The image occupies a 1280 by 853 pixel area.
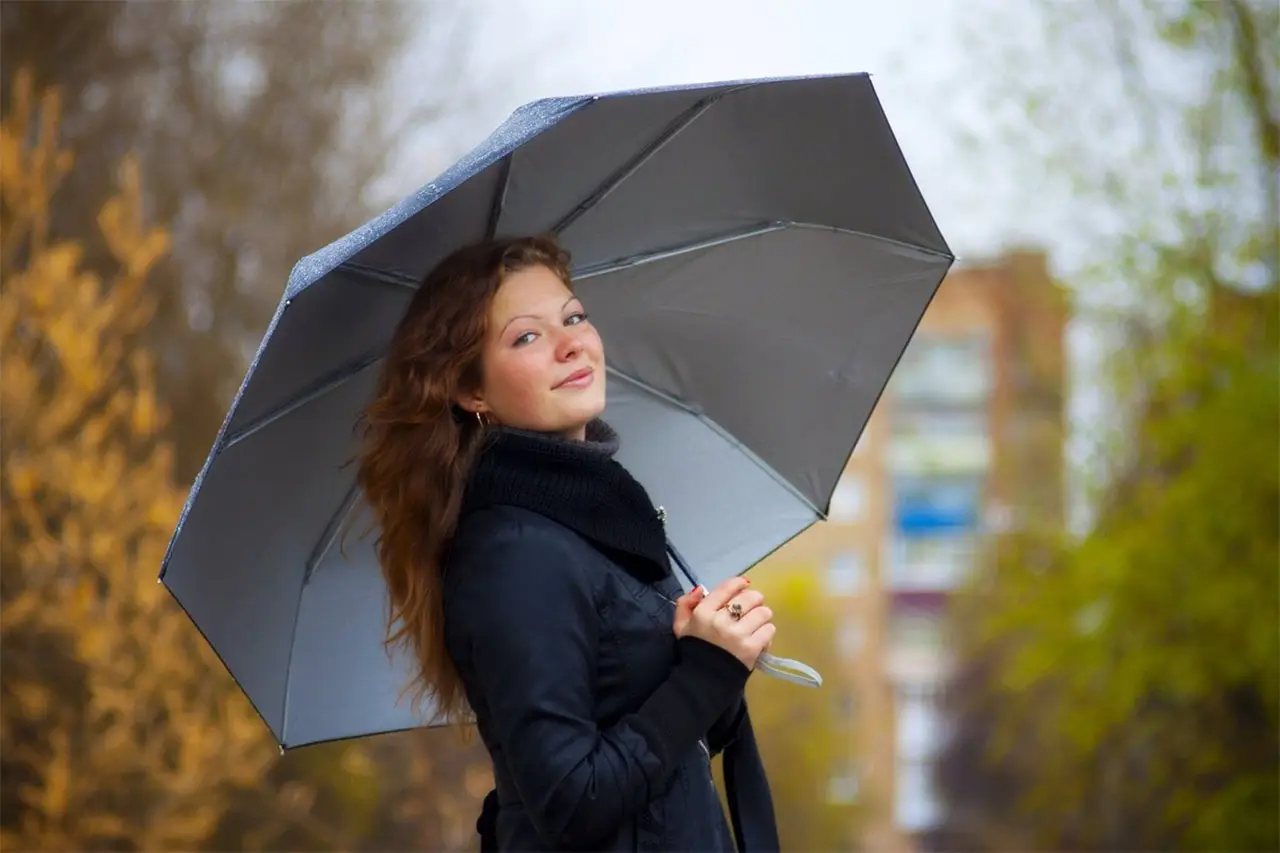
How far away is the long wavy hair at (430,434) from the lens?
83.8 inches

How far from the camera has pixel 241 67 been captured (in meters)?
8.44

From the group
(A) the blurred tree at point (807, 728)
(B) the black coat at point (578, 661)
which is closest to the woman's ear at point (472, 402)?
(B) the black coat at point (578, 661)

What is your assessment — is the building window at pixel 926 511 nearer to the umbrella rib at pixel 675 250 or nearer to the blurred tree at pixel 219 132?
the blurred tree at pixel 219 132

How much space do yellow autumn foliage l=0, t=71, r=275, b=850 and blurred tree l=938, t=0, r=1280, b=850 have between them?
647 centimetres

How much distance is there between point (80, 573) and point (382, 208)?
3477 mm

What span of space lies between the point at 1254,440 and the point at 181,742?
6.62 meters

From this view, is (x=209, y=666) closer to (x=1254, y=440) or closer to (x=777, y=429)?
(x=777, y=429)

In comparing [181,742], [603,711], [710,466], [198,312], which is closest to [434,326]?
[603,711]

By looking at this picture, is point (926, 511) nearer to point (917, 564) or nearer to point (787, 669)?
point (917, 564)

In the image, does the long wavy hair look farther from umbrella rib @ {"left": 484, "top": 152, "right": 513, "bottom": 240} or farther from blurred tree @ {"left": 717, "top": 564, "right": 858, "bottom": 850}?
blurred tree @ {"left": 717, "top": 564, "right": 858, "bottom": 850}

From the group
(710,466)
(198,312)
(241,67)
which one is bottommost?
(710,466)

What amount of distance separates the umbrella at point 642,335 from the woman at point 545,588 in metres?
0.15

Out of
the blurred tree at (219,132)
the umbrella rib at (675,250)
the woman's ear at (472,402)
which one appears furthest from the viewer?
the blurred tree at (219,132)

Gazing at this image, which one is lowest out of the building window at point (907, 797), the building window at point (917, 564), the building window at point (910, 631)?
the building window at point (907, 797)
